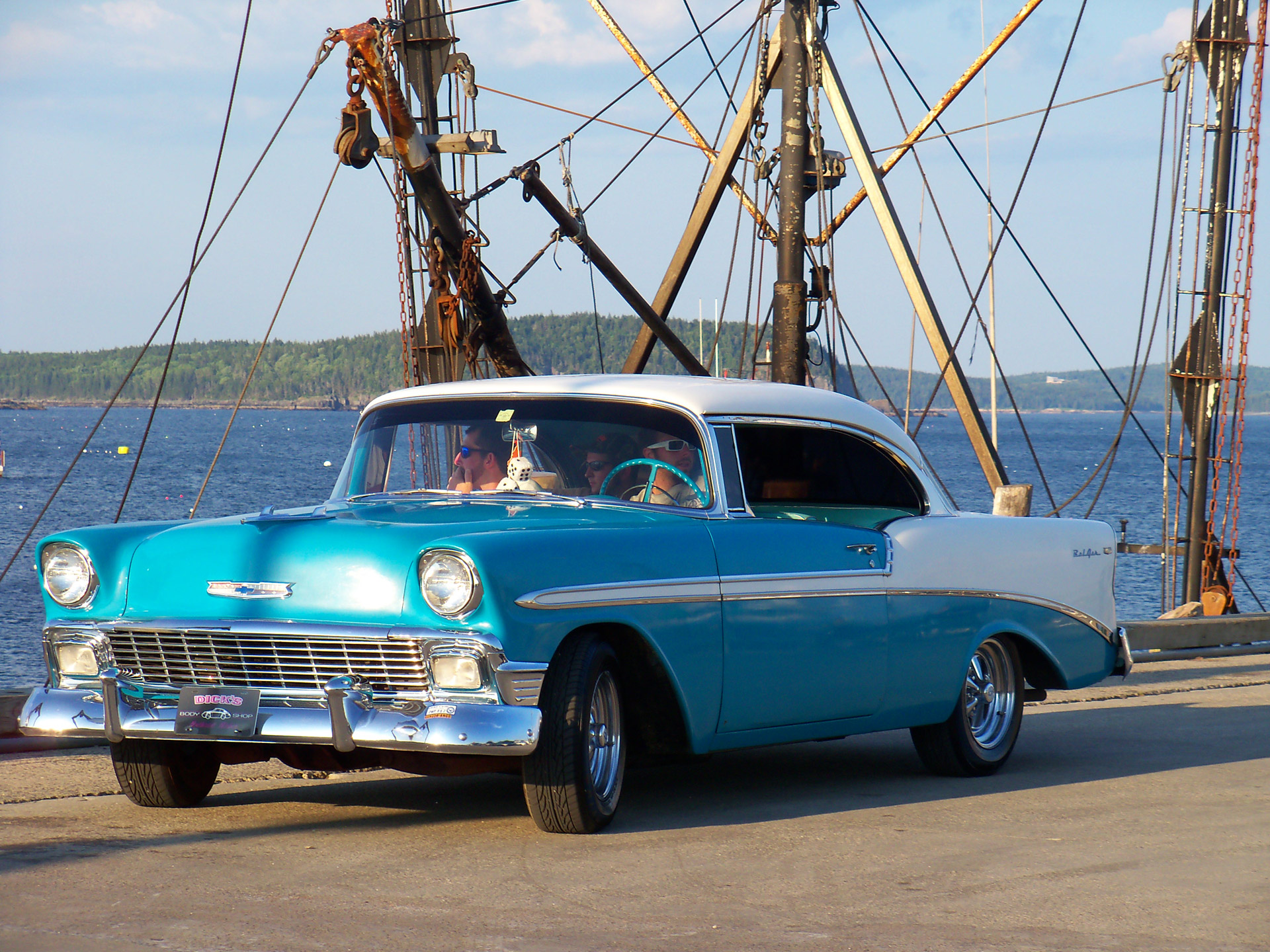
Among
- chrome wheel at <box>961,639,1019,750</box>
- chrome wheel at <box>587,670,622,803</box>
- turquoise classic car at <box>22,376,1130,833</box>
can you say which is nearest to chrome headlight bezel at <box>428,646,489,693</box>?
turquoise classic car at <box>22,376,1130,833</box>

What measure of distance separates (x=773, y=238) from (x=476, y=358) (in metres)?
3.98

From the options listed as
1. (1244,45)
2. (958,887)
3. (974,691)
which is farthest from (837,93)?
(958,887)

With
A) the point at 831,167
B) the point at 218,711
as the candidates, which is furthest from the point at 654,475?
the point at 831,167

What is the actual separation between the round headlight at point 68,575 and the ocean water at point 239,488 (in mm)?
8161

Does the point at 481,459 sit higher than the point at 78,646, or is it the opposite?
the point at 481,459

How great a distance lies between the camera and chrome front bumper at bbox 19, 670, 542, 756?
505cm

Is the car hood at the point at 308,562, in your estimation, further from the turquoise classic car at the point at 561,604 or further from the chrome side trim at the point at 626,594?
the chrome side trim at the point at 626,594

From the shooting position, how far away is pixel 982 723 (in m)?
7.46

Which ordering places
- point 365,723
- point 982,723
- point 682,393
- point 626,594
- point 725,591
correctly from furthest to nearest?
point 982,723, point 682,393, point 725,591, point 626,594, point 365,723

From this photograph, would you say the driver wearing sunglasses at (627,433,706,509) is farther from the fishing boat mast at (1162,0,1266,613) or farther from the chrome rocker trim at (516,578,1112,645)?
the fishing boat mast at (1162,0,1266,613)

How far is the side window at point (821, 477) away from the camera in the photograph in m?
6.61

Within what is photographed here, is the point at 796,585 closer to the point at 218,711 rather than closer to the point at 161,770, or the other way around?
the point at 218,711

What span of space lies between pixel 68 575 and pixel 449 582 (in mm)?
1503

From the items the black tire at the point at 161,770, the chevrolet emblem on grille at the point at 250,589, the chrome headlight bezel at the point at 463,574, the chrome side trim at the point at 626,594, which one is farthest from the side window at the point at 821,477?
the black tire at the point at 161,770
